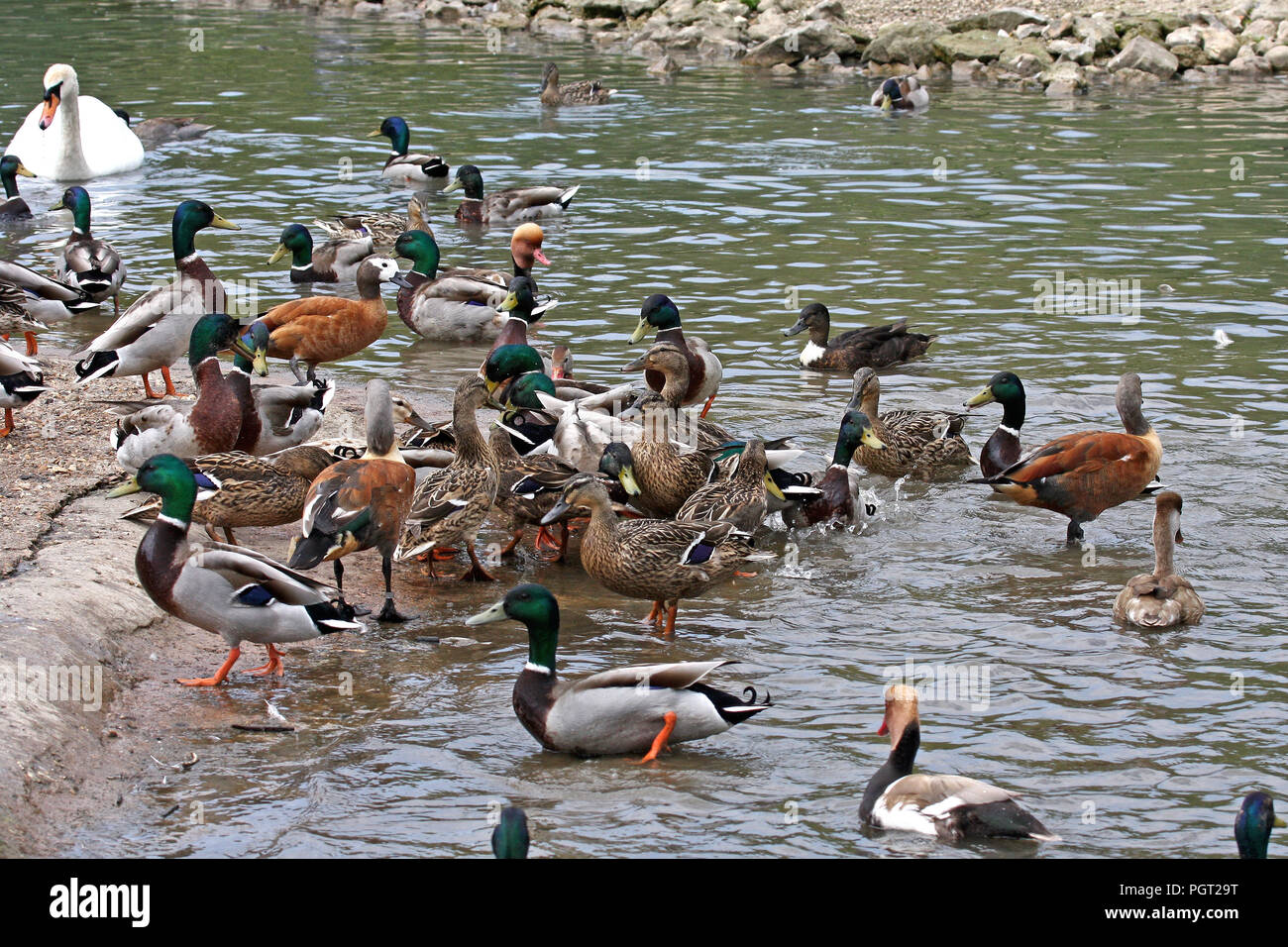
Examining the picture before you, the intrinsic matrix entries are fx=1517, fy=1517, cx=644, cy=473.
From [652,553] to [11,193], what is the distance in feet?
44.4

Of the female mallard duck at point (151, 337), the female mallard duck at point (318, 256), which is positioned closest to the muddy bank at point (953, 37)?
the female mallard duck at point (318, 256)

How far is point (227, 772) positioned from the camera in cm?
619

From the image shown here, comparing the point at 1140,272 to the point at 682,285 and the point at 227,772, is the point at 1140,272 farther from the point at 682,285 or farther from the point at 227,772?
the point at 227,772

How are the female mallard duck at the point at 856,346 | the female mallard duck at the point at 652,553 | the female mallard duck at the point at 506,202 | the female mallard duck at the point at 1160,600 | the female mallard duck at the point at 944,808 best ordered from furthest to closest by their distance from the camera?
the female mallard duck at the point at 506,202
the female mallard duck at the point at 856,346
the female mallard duck at the point at 652,553
the female mallard duck at the point at 1160,600
the female mallard duck at the point at 944,808

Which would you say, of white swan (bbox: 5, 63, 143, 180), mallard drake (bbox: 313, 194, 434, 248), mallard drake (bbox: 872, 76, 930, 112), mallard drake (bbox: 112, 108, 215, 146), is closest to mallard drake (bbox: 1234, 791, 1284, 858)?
mallard drake (bbox: 313, 194, 434, 248)

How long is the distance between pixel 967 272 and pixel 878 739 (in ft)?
31.4

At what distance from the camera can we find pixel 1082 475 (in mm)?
9172

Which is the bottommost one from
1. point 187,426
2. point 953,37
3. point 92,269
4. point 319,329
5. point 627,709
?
point 627,709

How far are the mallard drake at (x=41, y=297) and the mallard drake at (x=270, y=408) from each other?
3.18 m

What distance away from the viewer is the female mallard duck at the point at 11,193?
17750mm

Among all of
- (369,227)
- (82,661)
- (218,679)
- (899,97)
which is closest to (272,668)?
(218,679)

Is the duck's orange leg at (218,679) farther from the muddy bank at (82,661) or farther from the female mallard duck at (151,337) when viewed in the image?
the female mallard duck at (151,337)

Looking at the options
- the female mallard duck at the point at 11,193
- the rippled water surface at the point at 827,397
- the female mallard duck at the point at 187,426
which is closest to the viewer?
the rippled water surface at the point at 827,397

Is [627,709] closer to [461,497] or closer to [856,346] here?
[461,497]
